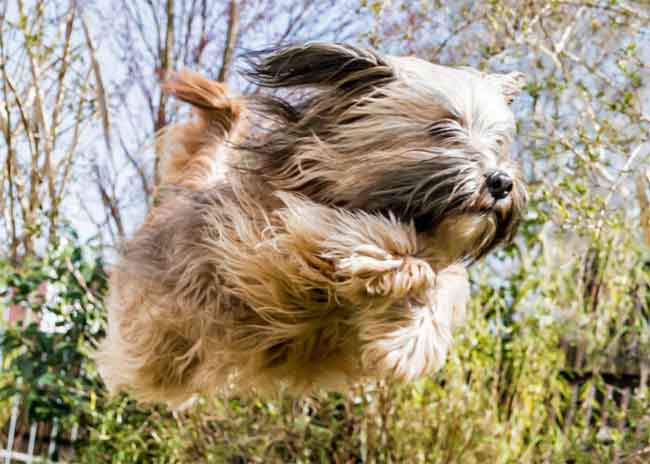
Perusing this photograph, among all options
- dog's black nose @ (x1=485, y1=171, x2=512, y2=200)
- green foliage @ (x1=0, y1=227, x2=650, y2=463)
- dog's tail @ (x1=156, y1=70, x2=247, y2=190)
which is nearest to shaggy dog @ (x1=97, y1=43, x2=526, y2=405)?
dog's black nose @ (x1=485, y1=171, x2=512, y2=200)

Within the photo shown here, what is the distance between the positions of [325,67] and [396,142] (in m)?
0.36

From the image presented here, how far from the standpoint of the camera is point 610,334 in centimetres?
576

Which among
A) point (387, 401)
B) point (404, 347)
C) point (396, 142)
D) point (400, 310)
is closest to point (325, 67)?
point (396, 142)

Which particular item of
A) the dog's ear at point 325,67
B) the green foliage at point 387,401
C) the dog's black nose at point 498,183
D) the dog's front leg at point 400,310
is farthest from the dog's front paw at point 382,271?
the green foliage at point 387,401

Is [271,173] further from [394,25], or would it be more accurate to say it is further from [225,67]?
[225,67]

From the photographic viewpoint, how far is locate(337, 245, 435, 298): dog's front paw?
270 cm

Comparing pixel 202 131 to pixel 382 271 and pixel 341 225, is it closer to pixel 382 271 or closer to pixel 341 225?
pixel 341 225

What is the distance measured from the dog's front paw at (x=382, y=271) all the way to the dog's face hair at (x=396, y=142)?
0.13 metres

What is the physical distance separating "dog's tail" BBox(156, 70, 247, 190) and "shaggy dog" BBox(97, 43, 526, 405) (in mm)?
340

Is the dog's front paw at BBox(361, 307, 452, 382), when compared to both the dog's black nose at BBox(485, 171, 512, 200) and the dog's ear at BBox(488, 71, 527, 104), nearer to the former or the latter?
the dog's black nose at BBox(485, 171, 512, 200)

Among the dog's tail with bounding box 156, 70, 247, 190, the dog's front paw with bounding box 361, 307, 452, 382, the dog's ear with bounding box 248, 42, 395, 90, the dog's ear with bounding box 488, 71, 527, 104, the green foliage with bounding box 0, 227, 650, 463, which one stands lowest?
the green foliage with bounding box 0, 227, 650, 463

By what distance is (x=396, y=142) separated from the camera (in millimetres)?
2795

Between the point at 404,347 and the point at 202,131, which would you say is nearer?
the point at 404,347

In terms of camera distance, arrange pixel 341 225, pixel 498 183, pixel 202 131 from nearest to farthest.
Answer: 1. pixel 498 183
2. pixel 341 225
3. pixel 202 131
